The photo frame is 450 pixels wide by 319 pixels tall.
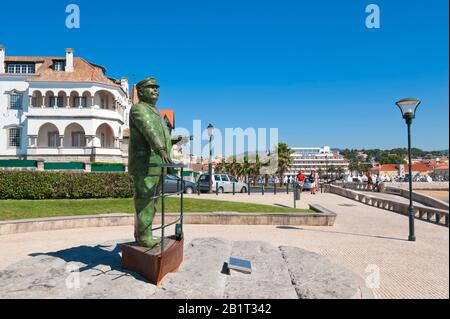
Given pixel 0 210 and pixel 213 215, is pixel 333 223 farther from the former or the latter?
pixel 0 210

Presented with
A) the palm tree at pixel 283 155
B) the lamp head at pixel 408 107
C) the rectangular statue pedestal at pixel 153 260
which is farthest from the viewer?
the palm tree at pixel 283 155

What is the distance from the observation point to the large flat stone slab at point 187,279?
504 cm

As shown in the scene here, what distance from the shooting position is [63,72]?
36.3 m

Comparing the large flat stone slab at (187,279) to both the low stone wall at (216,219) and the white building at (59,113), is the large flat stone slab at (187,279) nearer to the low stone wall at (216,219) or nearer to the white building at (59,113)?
the low stone wall at (216,219)

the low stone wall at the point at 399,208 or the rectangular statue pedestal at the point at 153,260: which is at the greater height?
the rectangular statue pedestal at the point at 153,260

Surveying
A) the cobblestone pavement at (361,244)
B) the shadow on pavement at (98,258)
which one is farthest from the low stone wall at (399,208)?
the shadow on pavement at (98,258)

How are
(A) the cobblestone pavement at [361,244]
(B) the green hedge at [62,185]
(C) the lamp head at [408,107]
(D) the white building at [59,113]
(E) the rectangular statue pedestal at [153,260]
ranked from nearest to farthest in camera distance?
(E) the rectangular statue pedestal at [153,260], (A) the cobblestone pavement at [361,244], (C) the lamp head at [408,107], (B) the green hedge at [62,185], (D) the white building at [59,113]

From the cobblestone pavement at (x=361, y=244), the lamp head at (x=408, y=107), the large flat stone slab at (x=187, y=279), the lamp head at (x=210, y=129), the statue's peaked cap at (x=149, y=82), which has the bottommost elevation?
the cobblestone pavement at (x=361, y=244)

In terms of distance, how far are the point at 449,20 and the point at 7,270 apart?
7.12 m

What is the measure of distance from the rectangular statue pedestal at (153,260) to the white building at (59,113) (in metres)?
29.9

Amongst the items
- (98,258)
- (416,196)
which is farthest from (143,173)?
(416,196)

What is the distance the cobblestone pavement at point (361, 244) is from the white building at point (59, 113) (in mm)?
25268

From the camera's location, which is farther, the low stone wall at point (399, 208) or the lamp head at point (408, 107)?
the low stone wall at point (399, 208)

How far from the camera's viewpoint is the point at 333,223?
12.7m
